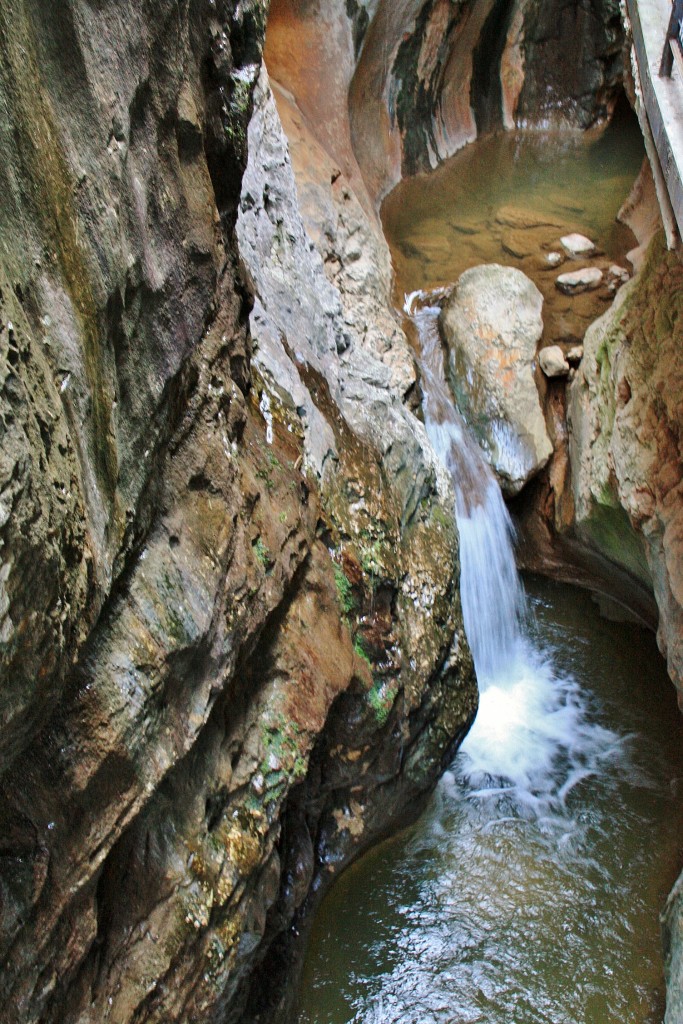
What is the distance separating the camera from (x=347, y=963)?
411 cm

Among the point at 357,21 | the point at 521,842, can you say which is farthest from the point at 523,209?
the point at 521,842

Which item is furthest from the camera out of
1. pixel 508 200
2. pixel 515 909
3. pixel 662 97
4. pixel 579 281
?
pixel 508 200

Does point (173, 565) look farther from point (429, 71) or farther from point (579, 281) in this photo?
point (429, 71)

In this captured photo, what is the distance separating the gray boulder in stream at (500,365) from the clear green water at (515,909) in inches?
90.9

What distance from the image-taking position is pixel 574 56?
12.3 m

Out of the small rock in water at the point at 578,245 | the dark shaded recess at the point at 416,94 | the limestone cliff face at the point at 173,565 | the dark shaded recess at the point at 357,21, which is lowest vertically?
the limestone cliff face at the point at 173,565

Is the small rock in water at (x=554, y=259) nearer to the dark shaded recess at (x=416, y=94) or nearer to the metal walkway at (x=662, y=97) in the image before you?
the metal walkway at (x=662, y=97)

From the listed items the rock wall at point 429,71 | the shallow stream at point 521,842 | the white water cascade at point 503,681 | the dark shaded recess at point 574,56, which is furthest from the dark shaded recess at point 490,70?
the white water cascade at point 503,681

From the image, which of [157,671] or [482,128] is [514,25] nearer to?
[482,128]

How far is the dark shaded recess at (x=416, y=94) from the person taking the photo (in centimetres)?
962

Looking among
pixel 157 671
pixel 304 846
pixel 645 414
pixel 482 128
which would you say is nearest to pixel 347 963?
pixel 304 846

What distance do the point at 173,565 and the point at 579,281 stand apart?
6309 mm

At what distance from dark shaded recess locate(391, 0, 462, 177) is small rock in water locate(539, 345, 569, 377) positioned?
15.2 ft

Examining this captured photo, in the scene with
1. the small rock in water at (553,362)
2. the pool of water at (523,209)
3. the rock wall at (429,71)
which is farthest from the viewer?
the pool of water at (523,209)
